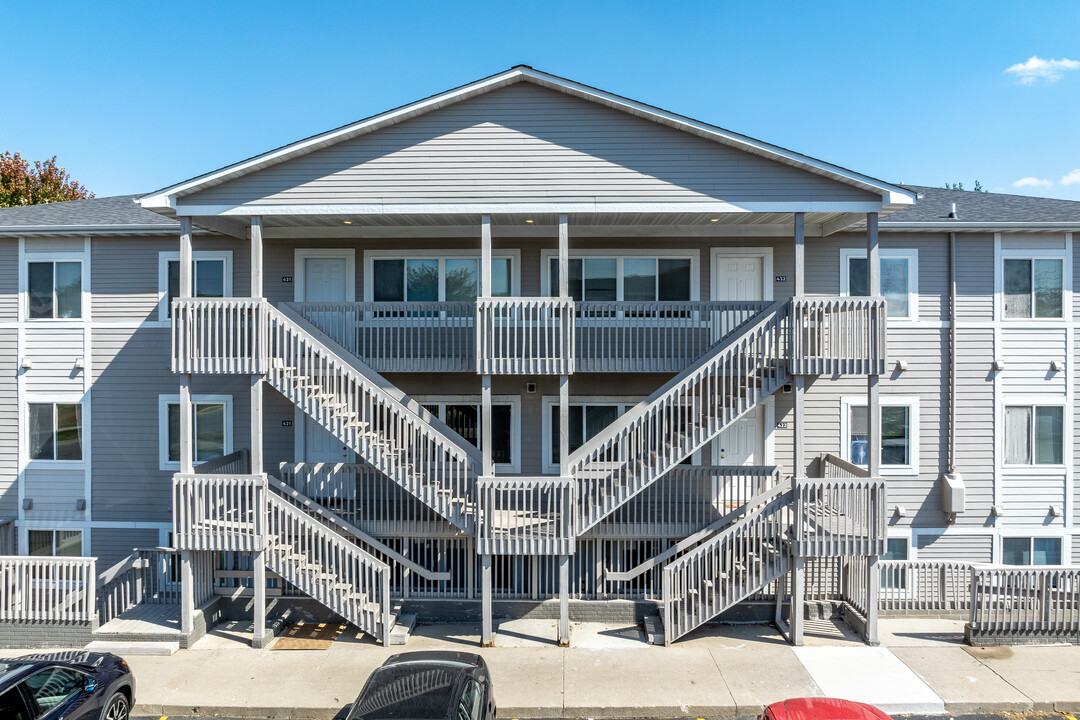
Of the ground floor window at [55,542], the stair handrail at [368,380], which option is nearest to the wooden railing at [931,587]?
the stair handrail at [368,380]

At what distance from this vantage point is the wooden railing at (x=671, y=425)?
1021 cm

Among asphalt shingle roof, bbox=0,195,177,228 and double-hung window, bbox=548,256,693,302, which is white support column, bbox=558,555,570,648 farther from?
asphalt shingle roof, bbox=0,195,177,228

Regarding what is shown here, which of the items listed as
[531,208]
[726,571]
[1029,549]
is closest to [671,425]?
[726,571]

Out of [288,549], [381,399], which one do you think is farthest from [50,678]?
[381,399]

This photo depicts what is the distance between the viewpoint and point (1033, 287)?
42.0 ft

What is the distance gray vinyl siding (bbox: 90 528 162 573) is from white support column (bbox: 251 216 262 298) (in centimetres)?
650

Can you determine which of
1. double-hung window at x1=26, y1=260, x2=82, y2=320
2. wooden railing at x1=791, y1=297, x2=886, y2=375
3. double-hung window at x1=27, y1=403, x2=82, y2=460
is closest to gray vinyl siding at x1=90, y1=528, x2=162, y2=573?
double-hung window at x1=27, y1=403, x2=82, y2=460

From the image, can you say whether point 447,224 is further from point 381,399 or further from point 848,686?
point 848,686

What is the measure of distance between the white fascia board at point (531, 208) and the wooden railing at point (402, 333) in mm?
1897

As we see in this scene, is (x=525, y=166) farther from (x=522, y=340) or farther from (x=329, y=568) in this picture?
(x=329, y=568)

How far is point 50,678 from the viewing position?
22.9 ft

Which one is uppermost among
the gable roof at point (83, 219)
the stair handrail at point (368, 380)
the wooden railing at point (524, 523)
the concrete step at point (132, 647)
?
the gable roof at point (83, 219)

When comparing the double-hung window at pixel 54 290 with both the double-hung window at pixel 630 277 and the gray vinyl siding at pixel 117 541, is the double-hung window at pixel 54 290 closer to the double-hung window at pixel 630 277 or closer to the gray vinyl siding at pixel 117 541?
the gray vinyl siding at pixel 117 541

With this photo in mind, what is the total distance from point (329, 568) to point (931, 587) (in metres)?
10.9
